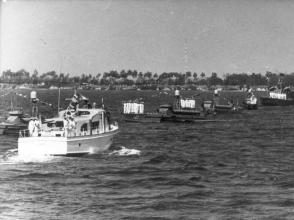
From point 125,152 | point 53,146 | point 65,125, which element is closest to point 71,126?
point 65,125

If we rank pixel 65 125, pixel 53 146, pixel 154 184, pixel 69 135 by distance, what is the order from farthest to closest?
1. pixel 65 125
2. pixel 69 135
3. pixel 53 146
4. pixel 154 184

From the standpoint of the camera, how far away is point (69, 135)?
44344 millimetres

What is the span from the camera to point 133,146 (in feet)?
199

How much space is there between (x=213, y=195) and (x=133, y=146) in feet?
91.0

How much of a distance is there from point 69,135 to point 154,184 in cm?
986

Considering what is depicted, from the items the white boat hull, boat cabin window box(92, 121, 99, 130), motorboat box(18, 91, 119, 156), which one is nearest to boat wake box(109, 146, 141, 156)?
motorboat box(18, 91, 119, 156)

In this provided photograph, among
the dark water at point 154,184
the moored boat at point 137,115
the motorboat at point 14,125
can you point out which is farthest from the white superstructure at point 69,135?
the moored boat at point 137,115

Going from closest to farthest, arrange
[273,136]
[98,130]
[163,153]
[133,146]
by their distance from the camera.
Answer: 1. [98,130]
2. [163,153]
3. [133,146]
4. [273,136]

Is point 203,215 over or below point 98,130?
below

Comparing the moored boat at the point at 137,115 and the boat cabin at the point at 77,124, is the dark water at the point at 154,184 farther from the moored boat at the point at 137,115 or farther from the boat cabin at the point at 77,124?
the moored boat at the point at 137,115

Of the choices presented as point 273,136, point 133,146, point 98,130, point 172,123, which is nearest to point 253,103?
point 172,123

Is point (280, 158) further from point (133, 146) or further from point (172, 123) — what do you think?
point (172, 123)

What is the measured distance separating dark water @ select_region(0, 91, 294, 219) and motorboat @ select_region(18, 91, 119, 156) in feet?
2.34

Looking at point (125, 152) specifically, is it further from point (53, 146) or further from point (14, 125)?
point (14, 125)
